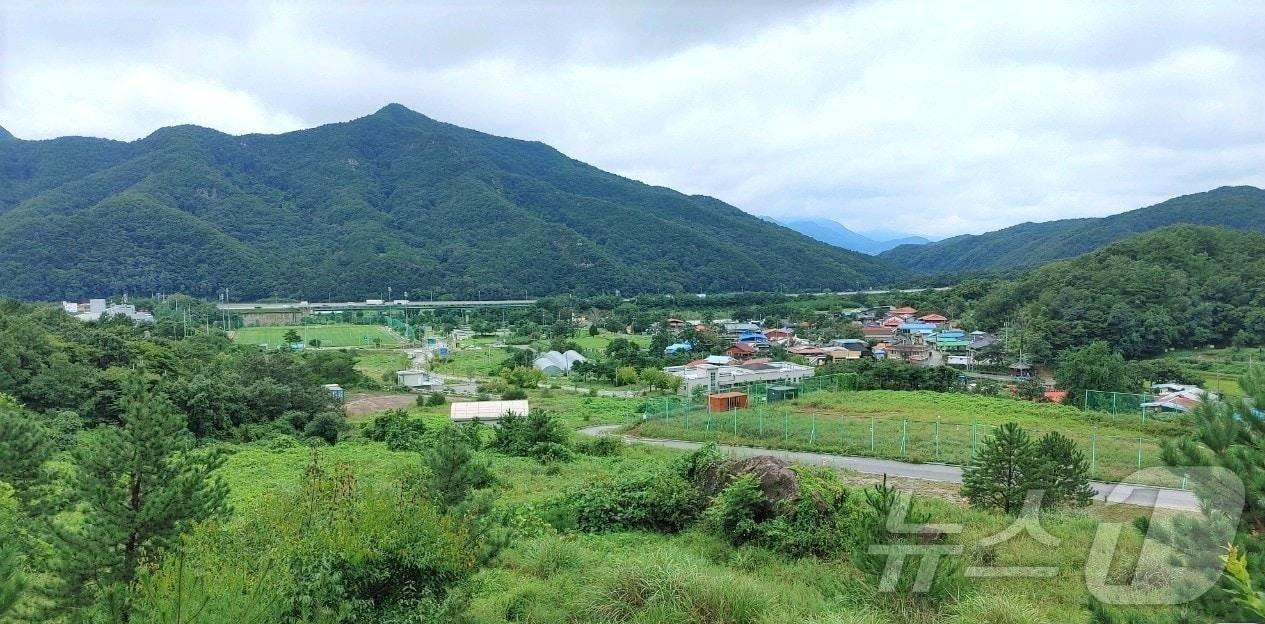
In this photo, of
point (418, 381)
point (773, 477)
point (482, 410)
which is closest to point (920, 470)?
point (773, 477)

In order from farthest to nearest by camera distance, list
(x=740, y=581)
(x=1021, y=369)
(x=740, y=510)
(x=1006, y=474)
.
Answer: (x=1021, y=369) < (x=1006, y=474) < (x=740, y=510) < (x=740, y=581)

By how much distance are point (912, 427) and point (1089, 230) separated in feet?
389

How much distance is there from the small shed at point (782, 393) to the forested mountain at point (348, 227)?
236 ft

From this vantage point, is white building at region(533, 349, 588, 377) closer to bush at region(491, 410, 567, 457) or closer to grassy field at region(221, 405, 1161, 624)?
bush at region(491, 410, 567, 457)

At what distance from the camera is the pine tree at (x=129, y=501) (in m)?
5.80

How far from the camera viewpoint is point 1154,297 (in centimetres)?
4759

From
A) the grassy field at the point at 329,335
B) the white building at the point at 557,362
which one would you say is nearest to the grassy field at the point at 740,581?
the white building at the point at 557,362

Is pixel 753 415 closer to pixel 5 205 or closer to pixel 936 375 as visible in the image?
pixel 936 375

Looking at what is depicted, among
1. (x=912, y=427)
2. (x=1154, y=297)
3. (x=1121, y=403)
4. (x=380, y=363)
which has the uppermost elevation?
(x=1154, y=297)

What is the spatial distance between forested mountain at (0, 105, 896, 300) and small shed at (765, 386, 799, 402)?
71.8 meters

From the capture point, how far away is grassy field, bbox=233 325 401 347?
189 ft

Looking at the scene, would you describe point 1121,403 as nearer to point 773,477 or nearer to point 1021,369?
point 773,477

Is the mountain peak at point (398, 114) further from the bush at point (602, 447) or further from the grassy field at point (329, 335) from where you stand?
the bush at point (602, 447)

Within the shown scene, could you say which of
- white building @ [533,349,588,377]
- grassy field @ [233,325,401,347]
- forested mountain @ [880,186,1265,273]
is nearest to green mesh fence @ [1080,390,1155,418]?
white building @ [533,349,588,377]
